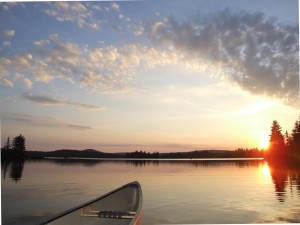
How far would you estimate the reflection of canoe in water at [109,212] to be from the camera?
15.5 feet

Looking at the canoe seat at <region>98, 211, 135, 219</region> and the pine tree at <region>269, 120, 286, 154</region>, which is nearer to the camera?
the canoe seat at <region>98, 211, 135, 219</region>

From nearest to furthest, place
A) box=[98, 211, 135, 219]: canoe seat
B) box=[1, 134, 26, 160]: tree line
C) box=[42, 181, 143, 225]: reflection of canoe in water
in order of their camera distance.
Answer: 1. box=[42, 181, 143, 225]: reflection of canoe in water
2. box=[98, 211, 135, 219]: canoe seat
3. box=[1, 134, 26, 160]: tree line

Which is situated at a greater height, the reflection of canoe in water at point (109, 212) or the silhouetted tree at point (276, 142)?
the silhouetted tree at point (276, 142)

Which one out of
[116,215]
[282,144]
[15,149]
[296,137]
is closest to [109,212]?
[116,215]

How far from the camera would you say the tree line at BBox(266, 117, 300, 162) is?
4003 cm

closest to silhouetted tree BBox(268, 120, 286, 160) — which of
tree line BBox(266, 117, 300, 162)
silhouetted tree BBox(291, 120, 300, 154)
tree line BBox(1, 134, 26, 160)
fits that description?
tree line BBox(266, 117, 300, 162)

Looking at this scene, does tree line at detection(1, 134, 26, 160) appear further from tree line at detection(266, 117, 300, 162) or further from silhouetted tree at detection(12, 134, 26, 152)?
tree line at detection(266, 117, 300, 162)

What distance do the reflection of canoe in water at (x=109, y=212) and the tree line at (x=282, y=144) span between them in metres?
36.9

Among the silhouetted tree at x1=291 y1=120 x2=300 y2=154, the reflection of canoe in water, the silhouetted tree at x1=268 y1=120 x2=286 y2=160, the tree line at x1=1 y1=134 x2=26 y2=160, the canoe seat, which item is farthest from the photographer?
the tree line at x1=1 y1=134 x2=26 y2=160

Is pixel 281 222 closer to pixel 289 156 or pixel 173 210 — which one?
pixel 173 210

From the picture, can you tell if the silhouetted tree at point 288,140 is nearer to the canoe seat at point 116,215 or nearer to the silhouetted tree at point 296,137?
the silhouetted tree at point 296,137

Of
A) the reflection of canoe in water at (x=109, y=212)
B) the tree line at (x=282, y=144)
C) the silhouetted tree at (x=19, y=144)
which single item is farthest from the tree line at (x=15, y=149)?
the reflection of canoe in water at (x=109, y=212)

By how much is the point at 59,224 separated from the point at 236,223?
397 centimetres

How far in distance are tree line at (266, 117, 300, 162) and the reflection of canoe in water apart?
36.9 m
